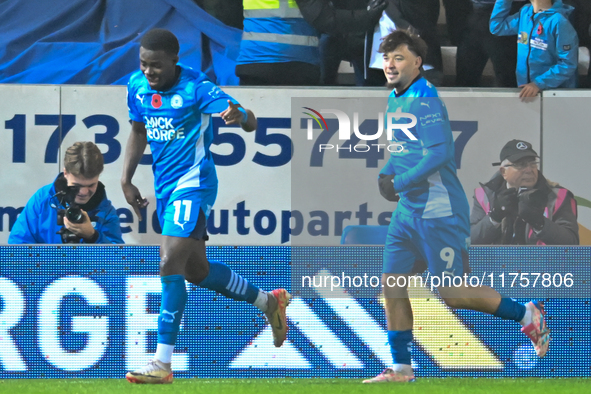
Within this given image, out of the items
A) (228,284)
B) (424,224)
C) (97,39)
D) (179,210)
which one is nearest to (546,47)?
(424,224)

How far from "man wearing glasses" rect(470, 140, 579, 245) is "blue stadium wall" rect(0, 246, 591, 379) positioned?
1.27 ft

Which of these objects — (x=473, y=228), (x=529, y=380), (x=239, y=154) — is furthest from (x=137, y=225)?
(x=529, y=380)

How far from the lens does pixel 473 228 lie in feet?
16.8

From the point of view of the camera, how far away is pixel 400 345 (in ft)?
14.7

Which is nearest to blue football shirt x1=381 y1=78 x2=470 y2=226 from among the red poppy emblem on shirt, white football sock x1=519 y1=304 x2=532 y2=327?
white football sock x1=519 y1=304 x2=532 y2=327

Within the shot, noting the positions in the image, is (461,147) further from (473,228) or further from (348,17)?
(348,17)

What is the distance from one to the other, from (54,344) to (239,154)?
5.55ft

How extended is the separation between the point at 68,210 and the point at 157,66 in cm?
116

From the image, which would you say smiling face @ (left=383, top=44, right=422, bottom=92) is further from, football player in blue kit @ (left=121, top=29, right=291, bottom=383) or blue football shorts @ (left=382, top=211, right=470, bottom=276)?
football player in blue kit @ (left=121, top=29, right=291, bottom=383)

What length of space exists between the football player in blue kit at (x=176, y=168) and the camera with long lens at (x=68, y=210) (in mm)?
617

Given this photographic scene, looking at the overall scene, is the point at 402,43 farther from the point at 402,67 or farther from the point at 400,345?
the point at 400,345

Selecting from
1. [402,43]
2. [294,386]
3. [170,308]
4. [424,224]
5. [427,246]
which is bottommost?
[294,386]

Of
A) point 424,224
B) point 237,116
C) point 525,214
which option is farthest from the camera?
point 525,214

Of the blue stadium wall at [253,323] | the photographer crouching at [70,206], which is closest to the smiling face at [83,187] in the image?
the photographer crouching at [70,206]
